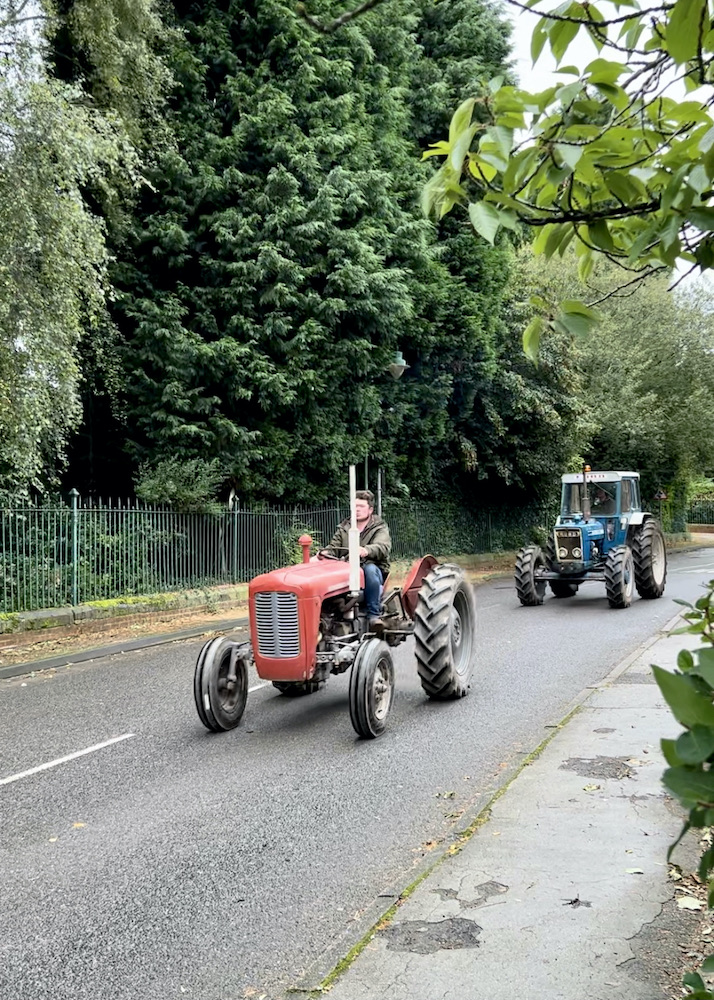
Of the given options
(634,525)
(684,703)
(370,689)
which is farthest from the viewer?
(634,525)

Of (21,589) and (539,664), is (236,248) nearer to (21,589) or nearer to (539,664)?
(21,589)

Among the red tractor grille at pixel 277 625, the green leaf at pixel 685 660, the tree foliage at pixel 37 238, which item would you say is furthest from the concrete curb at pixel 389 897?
the tree foliage at pixel 37 238

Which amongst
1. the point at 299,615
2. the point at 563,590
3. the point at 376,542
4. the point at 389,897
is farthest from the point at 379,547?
the point at 563,590

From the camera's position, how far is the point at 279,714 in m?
8.13

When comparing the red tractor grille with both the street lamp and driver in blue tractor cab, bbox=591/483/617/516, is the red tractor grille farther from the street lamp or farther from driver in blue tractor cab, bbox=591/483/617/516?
the street lamp

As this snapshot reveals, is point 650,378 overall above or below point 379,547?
above

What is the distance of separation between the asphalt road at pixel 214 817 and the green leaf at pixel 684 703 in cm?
269

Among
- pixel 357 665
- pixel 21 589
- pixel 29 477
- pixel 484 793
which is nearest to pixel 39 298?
pixel 29 477

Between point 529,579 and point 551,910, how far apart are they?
12627mm

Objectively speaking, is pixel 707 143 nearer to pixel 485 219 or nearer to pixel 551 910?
pixel 485 219

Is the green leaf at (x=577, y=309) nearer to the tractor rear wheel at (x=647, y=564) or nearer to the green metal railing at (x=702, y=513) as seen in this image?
the tractor rear wheel at (x=647, y=564)

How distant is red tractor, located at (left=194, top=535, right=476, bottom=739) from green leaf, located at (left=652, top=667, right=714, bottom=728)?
575cm

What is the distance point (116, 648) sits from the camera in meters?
Answer: 12.6

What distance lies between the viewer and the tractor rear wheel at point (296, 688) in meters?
7.96
